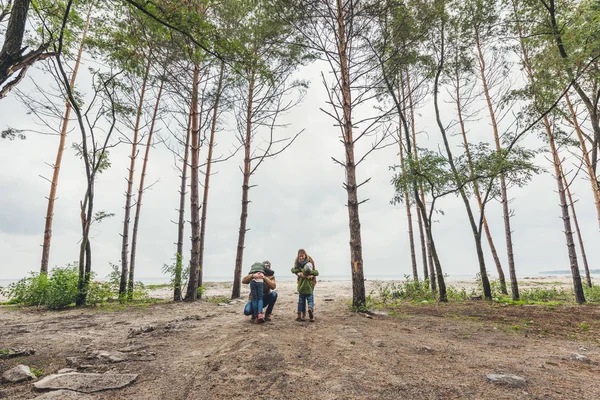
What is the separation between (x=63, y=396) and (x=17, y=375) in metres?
1.03

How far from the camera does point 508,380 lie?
112 inches

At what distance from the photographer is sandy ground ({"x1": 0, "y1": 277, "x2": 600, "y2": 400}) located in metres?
2.74

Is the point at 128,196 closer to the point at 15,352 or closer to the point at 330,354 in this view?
the point at 15,352

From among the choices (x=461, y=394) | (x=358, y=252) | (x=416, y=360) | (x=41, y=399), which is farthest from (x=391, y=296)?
(x=41, y=399)

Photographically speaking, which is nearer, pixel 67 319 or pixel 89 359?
pixel 89 359

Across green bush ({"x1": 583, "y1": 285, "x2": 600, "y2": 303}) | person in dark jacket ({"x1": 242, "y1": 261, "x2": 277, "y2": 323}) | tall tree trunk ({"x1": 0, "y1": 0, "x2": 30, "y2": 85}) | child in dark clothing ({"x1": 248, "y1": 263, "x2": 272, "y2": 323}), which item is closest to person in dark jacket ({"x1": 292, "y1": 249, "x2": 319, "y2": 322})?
person in dark jacket ({"x1": 242, "y1": 261, "x2": 277, "y2": 323})

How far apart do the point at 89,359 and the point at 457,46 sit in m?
15.8

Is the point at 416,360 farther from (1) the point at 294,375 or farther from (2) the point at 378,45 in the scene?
(2) the point at 378,45

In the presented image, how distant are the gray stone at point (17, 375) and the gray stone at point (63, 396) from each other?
72 cm

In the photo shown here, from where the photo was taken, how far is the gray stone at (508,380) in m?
2.78

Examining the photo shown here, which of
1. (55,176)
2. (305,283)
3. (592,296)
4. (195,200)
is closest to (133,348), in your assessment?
(305,283)

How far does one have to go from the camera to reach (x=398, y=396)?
2592 millimetres

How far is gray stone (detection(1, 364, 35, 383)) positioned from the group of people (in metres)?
3.62

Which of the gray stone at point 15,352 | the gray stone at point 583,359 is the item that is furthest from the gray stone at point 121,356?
the gray stone at point 583,359
